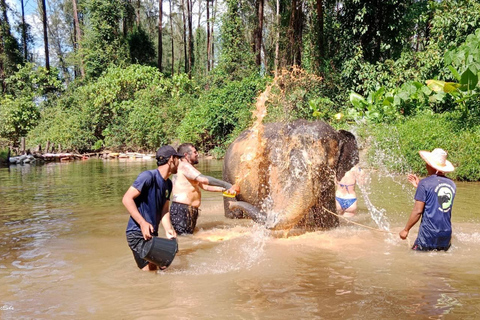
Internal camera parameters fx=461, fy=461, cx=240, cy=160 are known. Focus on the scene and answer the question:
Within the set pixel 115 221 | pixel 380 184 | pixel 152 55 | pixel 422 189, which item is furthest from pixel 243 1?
pixel 422 189

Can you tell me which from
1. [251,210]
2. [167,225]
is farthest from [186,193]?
[167,225]

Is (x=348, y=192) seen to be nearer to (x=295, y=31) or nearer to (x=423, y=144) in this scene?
(x=423, y=144)

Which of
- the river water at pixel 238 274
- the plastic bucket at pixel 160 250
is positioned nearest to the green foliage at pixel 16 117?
the river water at pixel 238 274

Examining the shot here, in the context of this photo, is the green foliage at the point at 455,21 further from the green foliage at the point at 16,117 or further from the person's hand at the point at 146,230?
the green foliage at the point at 16,117

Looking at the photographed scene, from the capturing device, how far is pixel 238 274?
4.75 meters

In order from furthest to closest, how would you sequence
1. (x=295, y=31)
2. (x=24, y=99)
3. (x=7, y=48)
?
(x=7, y=48) < (x=24, y=99) < (x=295, y=31)

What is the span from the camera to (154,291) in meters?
4.24

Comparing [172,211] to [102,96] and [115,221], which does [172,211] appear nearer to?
[115,221]

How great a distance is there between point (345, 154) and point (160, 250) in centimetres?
345

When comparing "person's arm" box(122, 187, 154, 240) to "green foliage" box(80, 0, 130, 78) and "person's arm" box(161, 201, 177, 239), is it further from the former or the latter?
"green foliage" box(80, 0, 130, 78)

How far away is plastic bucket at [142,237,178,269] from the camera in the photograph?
171 inches

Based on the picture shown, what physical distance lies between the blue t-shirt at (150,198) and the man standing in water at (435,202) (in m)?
2.57

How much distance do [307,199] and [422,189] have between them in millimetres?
1843

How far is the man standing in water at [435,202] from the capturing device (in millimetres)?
4801
